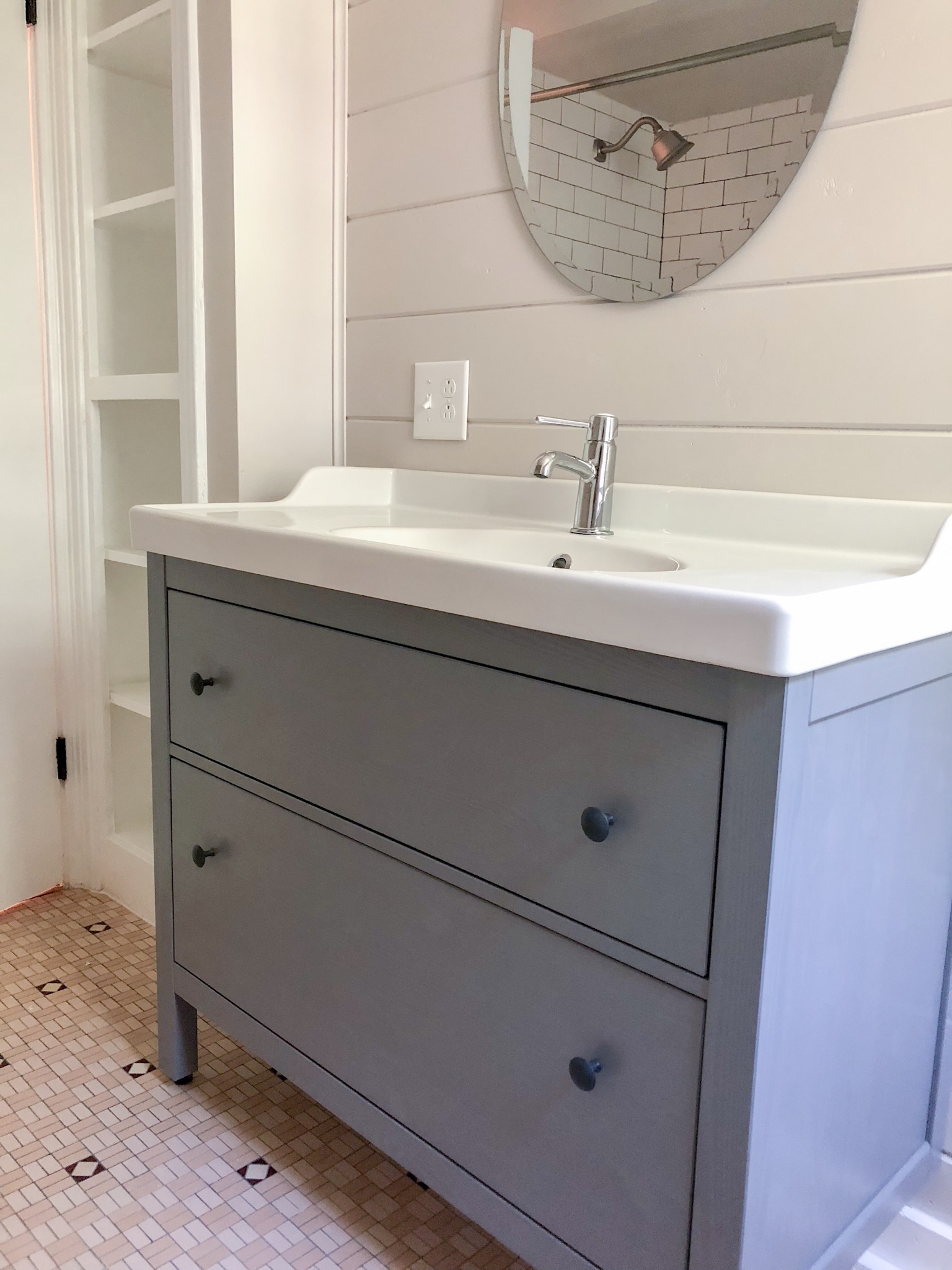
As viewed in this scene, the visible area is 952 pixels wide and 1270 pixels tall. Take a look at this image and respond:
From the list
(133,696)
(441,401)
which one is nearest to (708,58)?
(441,401)

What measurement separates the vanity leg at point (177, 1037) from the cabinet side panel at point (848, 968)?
0.88 meters

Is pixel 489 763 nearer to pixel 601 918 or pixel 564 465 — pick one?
pixel 601 918

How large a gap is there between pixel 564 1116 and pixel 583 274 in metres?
0.99

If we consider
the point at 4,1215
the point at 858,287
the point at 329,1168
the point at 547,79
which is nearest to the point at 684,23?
the point at 547,79

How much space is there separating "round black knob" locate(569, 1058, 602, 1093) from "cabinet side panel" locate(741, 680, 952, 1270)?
0.45 ft

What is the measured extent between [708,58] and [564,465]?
50cm

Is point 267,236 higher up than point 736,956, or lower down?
higher up

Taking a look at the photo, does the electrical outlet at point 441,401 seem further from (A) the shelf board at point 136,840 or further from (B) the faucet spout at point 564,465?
(A) the shelf board at point 136,840

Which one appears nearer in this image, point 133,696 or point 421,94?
point 421,94

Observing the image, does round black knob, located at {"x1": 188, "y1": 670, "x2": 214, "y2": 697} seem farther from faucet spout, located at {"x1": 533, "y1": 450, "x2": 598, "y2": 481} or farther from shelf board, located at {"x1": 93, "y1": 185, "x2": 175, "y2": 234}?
shelf board, located at {"x1": 93, "y1": 185, "x2": 175, "y2": 234}

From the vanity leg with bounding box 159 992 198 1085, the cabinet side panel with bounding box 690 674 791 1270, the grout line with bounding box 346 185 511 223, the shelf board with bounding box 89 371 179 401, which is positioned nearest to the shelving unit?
the shelf board with bounding box 89 371 179 401

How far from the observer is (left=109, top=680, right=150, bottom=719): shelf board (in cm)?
182

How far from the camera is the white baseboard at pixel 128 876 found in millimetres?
1869

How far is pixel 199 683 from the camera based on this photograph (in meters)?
1.20
